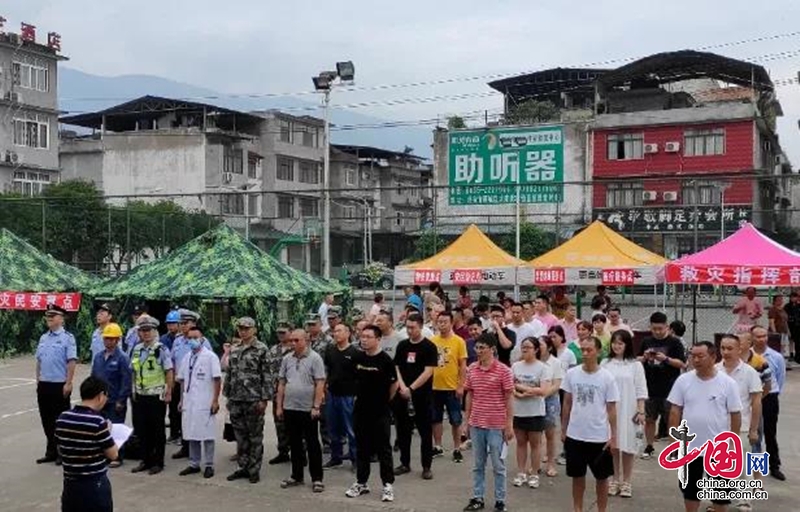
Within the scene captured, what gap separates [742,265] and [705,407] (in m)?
8.66

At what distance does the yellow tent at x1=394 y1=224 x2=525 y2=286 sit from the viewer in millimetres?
17781

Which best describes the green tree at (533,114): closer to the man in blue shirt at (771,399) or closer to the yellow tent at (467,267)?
the yellow tent at (467,267)

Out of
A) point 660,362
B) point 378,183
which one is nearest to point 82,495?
point 660,362

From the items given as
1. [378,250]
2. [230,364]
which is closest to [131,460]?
[230,364]

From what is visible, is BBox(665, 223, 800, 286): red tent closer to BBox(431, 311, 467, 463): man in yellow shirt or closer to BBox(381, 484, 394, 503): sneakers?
BBox(431, 311, 467, 463): man in yellow shirt

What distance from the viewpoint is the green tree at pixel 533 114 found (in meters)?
46.5

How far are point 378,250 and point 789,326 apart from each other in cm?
3577

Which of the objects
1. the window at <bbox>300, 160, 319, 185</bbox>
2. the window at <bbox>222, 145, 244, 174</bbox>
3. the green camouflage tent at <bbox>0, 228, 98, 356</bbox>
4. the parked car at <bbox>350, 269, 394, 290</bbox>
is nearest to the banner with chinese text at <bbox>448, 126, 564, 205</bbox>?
the parked car at <bbox>350, 269, 394, 290</bbox>

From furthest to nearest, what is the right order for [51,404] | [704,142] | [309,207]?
[309,207], [704,142], [51,404]

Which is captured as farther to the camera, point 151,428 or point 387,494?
point 151,428

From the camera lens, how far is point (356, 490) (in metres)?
7.84

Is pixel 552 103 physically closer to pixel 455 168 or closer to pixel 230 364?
pixel 455 168

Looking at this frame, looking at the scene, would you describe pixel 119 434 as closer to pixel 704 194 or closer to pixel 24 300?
pixel 24 300

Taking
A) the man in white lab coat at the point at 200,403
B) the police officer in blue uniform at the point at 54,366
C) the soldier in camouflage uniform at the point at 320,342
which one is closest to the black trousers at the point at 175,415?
the man in white lab coat at the point at 200,403
